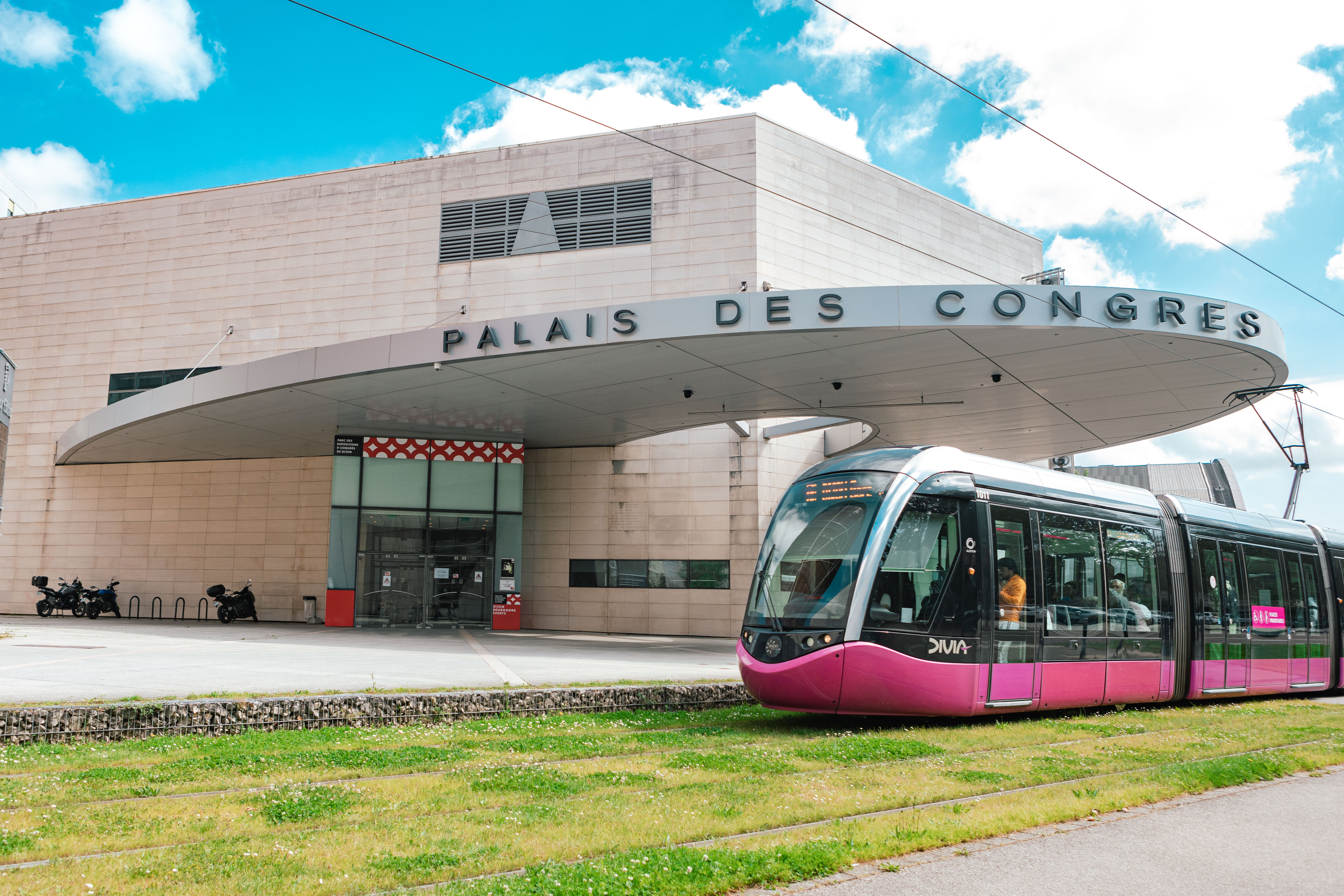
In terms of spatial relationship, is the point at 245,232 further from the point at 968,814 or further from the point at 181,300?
the point at 968,814

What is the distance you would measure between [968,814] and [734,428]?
18007 millimetres

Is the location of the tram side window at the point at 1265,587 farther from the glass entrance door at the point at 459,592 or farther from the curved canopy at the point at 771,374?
the glass entrance door at the point at 459,592

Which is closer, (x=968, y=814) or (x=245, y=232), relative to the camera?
(x=968, y=814)

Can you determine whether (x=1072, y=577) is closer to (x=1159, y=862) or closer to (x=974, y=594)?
(x=974, y=594)

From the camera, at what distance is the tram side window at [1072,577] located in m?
10.3

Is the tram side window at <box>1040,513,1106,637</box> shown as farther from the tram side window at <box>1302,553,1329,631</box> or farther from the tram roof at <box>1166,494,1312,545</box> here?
the tram side window at <box>1302,553,1329,631</box>

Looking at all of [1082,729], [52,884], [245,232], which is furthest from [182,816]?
[245,232]

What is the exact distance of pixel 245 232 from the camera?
28469mm

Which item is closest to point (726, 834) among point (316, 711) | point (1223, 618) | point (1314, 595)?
point (316, 711)

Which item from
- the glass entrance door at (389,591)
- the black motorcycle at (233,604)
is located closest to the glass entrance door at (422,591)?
the glass entrance door at (389,591)

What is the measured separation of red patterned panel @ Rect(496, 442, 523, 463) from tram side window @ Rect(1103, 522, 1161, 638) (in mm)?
16721

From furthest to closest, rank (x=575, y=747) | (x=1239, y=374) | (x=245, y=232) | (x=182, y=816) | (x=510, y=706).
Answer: (x=245, y=232), (x=1239, y=374), (x=510, y=706), (x=575, y=747), (x=182, y=816)

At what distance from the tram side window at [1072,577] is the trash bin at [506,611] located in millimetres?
16578

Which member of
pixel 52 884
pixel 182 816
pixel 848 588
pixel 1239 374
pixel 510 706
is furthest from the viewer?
pixel 1239 374
